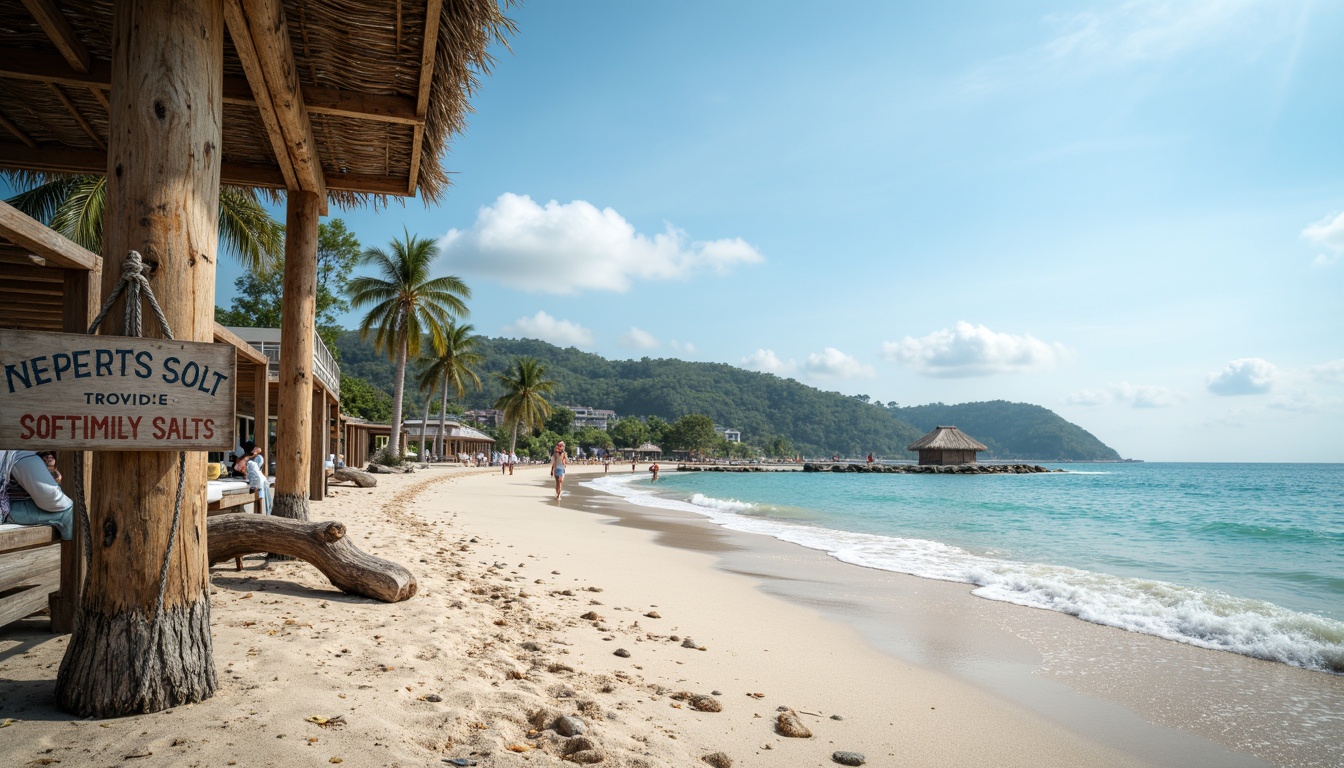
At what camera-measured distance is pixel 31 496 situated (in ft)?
12.0

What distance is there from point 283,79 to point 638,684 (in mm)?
3955

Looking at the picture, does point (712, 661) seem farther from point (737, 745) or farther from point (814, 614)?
point (814, 614)

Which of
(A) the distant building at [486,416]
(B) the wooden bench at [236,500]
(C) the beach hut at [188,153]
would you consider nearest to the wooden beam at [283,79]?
(C) the beach hut at [188,153]

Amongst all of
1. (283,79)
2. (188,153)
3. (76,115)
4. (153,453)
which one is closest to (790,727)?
(153,453)

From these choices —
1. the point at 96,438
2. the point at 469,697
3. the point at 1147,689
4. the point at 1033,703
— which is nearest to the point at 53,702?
the point at 96,438

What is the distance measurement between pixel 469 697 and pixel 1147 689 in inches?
173

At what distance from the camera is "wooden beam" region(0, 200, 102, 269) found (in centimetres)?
299

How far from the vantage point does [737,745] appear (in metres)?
3.19

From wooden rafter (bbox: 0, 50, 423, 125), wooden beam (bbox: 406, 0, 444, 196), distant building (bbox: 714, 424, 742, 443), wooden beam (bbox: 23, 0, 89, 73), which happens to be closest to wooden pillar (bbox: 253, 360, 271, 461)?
wooden beam (bbox: 406, 0, 444, 196)

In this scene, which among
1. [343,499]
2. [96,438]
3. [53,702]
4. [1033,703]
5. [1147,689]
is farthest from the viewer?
[343,499]

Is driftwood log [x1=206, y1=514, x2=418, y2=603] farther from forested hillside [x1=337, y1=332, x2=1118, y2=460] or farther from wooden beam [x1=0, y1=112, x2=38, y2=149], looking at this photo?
forested hillside [x1=337, y1=332, x2=1118, y2=460]

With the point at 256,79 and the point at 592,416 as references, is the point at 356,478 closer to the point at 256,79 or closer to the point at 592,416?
the point at 256,79

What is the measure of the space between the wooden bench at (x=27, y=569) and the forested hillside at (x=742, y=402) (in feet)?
456

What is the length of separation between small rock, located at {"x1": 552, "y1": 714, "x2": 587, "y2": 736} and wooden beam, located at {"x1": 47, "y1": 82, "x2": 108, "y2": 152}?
4.89 metres
